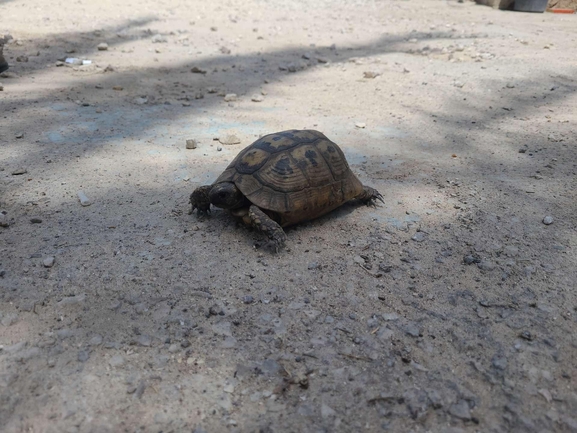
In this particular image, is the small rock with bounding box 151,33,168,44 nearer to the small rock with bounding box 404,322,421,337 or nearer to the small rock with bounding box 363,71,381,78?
the small rock with bounding box 363,71,381,78

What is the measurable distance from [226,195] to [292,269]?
726 mm

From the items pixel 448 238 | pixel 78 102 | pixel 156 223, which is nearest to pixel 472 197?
pixel 448 238

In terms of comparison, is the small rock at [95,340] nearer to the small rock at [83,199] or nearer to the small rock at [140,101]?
the small rock at [83,199]

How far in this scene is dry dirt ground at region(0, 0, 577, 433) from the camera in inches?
85.5

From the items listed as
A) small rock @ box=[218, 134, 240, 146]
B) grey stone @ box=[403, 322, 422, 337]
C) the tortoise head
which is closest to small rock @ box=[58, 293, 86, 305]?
the tortoise head

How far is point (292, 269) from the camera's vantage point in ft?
10.1

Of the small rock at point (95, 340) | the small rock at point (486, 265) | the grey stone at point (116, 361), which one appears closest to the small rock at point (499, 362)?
the small rock at point (486, 265)

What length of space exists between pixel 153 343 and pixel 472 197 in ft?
9.07

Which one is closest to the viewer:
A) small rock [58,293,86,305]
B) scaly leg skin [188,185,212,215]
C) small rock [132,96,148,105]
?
small rock [58,293,86,305]

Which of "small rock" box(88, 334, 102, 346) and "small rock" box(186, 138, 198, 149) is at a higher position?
"small rock" box(186, 138, 198, 149)

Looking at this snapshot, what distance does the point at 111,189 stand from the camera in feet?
13.4

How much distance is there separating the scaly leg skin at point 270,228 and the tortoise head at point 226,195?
199 mm

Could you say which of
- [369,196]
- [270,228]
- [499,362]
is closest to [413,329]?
[499,362]

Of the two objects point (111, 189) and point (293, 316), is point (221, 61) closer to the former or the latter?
point (111, 189)
